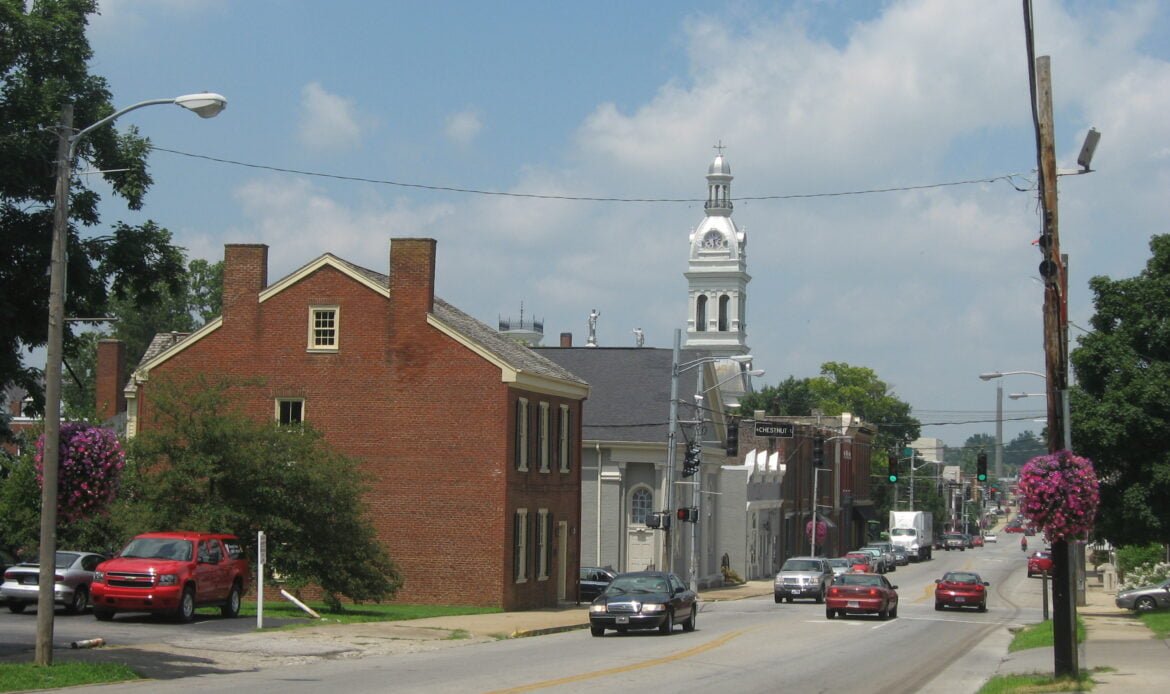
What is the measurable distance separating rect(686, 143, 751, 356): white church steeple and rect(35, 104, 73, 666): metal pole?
120m

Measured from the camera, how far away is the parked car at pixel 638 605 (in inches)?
1238

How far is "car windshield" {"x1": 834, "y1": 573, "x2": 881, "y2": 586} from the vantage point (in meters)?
42.6

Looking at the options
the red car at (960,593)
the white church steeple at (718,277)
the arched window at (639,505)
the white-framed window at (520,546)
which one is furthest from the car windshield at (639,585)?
the white church steeple at (718,277)

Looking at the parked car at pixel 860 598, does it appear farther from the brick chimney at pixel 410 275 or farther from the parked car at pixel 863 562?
the parked car at pixel 863 562

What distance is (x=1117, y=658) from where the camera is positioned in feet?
85.0

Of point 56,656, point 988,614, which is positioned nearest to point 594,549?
point 988,614

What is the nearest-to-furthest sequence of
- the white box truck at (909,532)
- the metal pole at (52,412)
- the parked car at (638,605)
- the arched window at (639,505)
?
the metal pole at (52,412) < the parked car at (638,605) < the arched window at (639,505) < the white box truck at (909,532)

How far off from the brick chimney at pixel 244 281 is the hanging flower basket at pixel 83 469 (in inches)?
877

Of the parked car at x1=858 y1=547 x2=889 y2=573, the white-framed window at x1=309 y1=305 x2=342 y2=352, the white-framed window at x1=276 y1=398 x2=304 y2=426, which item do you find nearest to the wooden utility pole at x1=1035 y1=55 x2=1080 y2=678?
the white-framed window at x1=309 y1=305 x2=342 y2=352

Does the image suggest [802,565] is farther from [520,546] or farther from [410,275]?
[410,275]

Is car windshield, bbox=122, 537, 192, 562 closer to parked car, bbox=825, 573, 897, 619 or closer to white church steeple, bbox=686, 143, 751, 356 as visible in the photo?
parked car, bbox=825, 573, 897, 619

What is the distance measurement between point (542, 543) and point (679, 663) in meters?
20.5

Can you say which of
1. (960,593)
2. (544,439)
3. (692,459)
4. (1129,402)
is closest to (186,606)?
(544,439)

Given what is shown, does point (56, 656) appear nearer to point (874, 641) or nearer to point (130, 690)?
point (130, 690)
